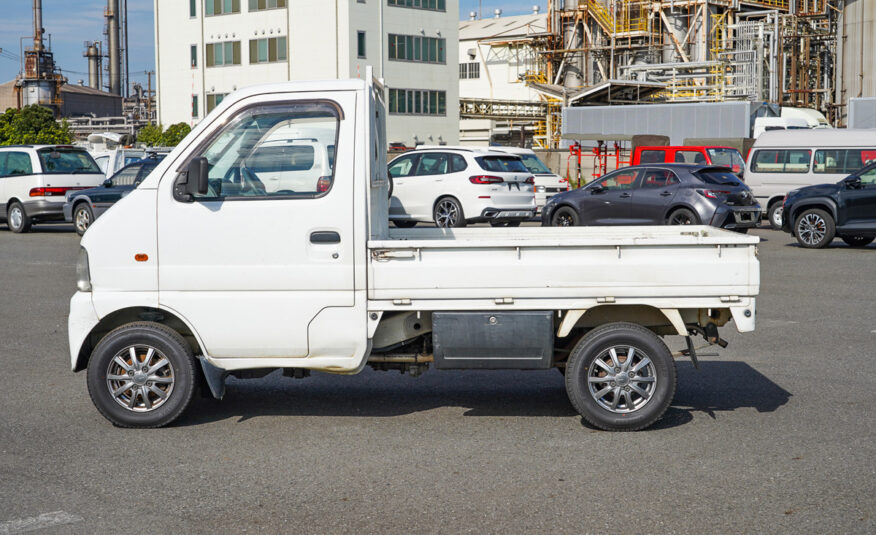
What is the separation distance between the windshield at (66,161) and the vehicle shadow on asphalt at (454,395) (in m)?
17.6

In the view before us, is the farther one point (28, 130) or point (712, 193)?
point (28, 130)

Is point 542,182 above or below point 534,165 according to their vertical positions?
below

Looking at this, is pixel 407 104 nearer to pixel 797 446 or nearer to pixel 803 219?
pixel 803 219

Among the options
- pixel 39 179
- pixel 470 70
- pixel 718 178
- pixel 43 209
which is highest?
pixel 470 70

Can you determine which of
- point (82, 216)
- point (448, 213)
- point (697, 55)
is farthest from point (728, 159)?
point (697, 55)

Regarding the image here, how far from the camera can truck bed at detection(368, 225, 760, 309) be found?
20.7 feet

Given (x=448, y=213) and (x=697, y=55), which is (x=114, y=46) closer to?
(x=697, y=55)

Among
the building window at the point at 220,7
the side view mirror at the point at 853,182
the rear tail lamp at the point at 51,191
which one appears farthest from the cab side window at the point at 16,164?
the building window at the point at 220,7

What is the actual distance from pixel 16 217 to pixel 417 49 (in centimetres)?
4778

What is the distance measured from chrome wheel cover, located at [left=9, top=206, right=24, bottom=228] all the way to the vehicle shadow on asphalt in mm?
18190

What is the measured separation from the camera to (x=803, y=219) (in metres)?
19.7

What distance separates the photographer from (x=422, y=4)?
6925 cm

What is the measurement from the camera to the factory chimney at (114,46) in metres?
104

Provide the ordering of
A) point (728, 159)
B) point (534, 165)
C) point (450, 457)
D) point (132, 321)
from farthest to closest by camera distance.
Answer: point (534, 165), point (728, 159), point (132, 321), point (450, 457)
